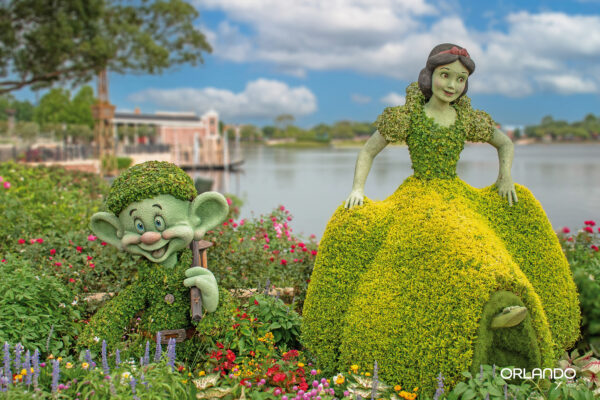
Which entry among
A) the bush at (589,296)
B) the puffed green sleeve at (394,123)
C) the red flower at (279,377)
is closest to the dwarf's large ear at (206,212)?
the red flower at (279,377)

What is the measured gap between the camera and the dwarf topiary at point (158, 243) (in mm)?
3488

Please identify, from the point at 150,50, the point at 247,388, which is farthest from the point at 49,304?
the point at 150,50

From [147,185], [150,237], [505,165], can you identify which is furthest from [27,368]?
[505,165]

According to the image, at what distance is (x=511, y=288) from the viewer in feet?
9.76

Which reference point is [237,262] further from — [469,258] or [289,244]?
[469,258]

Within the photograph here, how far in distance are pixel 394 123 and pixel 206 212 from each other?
1528 mm

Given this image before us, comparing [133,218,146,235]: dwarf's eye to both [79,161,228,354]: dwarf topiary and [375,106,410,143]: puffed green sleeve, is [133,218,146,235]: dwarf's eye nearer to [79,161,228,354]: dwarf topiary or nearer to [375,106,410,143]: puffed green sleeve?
[79,161,228,354]: dwarf topiary

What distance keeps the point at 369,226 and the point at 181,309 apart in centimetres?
148

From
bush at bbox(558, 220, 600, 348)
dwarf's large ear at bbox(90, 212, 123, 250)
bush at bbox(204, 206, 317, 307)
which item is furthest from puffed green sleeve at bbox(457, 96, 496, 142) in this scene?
dwarf's large ear at bbox(90, 212, 123, 250)

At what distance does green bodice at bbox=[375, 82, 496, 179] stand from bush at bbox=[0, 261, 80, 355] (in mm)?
2738

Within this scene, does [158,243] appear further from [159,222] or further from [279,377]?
[279,377]

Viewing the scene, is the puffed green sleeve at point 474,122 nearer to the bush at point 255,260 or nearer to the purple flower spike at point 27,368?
the bush at point 255,260

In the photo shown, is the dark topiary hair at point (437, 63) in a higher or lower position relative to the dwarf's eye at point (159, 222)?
higher

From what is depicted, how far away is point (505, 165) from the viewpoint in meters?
3.76
